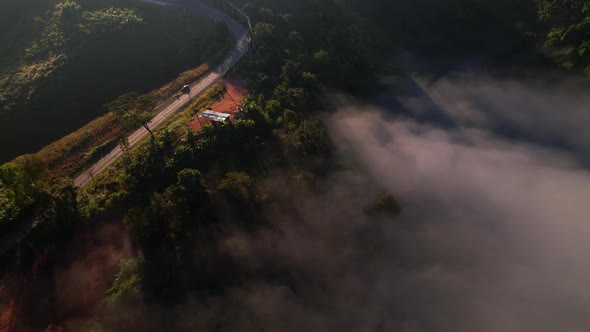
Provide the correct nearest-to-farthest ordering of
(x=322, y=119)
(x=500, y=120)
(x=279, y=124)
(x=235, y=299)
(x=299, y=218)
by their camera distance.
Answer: (x=235, y=299) < (x=299, y=218) < (x=279, y=124) < (x=322, y=119) < (x=500, y=120)

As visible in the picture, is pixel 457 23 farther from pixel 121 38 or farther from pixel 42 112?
pixel 42 112

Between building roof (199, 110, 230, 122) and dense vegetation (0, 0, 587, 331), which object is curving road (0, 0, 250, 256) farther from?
building roof (199, 110, 230, 122)

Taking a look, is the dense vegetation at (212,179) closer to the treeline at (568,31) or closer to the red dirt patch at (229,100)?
the treeline at (568,31)

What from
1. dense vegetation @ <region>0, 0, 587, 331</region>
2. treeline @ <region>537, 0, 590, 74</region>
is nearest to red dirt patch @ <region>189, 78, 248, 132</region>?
dense vegetation @ <region>0, 0, 587, 331</region>

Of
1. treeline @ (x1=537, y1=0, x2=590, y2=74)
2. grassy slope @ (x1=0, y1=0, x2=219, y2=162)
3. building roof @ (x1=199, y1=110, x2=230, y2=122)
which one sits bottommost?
grassy slope @ (x1=0, y1=0, x2=219, y2=162)

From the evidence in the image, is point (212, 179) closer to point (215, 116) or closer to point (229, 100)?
point (215, 116)

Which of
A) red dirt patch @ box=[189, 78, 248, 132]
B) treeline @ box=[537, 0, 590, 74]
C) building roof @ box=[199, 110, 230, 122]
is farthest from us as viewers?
treeline @ box=[537, 0, 590, 74]

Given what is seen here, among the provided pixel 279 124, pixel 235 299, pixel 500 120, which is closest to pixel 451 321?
pixel 235 299
